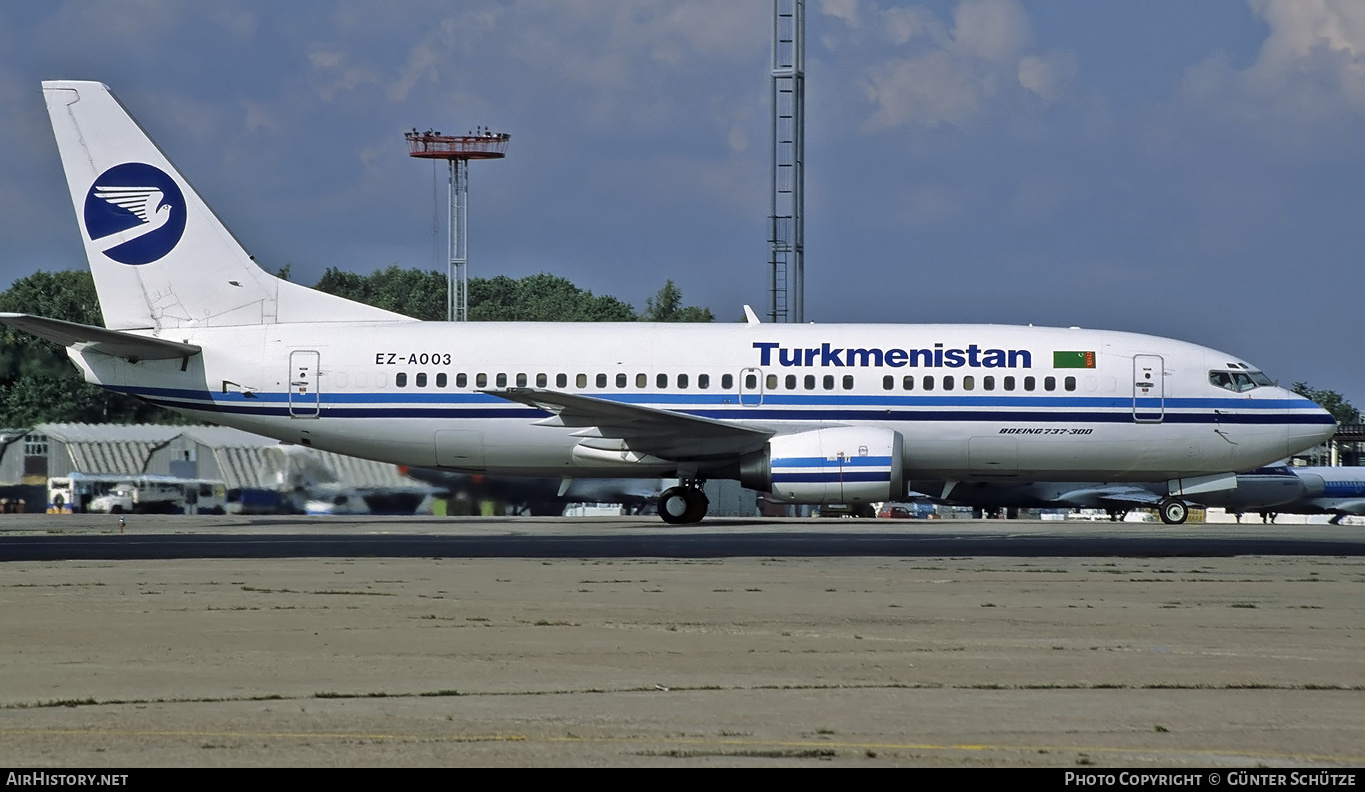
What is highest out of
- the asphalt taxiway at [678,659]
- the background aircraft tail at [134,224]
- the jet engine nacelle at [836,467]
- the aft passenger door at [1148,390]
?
the background aircraft tail at [134,224]

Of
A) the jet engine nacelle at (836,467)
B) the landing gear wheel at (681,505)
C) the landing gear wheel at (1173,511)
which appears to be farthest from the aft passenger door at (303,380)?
the landing gear wheel at (1173,511)

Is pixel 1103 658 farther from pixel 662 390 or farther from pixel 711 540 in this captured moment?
pixel 662 390

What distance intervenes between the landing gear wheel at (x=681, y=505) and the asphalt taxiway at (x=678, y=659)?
396 inches

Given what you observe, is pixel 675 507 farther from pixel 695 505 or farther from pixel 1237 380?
pixel 1237 380

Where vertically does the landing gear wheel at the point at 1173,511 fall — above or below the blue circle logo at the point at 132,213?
below

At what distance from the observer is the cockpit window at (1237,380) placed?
2986cm

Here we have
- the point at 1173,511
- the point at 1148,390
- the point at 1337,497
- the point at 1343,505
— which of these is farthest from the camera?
the point at 1343,505

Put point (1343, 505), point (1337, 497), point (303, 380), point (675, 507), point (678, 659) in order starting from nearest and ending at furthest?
point (678, 659), point (303, 380), point (675, 507), point (1337, 497), point (1343, 505)

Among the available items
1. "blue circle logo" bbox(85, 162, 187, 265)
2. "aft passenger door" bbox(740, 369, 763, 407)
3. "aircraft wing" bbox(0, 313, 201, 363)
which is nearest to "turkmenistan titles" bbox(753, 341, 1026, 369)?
"aft passenger door" bbox(740, 369, 763, 407)

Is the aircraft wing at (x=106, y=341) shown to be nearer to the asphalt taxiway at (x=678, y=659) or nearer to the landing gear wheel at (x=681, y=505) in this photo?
the asphalt taxiway at (x=678, y=659)

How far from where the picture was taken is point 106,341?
2891 cm

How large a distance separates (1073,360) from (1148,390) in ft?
5.15

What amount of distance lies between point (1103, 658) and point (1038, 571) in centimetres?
751

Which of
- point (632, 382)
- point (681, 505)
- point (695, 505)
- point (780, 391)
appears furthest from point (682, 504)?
point (780, 391)
